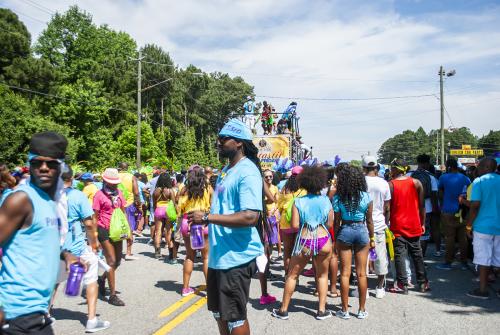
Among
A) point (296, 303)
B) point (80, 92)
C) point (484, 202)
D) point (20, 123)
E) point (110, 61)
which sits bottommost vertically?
point (296, 303)

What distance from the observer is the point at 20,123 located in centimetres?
2512

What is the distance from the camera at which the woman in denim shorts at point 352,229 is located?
5.54m

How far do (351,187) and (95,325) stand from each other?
11.4 ft

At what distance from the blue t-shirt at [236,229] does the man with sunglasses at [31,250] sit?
1.17m

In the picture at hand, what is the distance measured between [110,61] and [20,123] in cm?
2287

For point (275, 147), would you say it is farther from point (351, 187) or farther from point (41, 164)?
point (41, 164)

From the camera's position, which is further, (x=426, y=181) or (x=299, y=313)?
(x=426, y=181)

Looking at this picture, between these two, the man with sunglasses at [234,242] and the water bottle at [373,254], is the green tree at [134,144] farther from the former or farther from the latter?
the man with sunglasses at [234,242]

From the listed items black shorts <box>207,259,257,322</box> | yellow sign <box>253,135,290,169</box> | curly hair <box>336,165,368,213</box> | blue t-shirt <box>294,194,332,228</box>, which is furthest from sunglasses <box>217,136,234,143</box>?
yellow sign <box>253,135,290,169</box>

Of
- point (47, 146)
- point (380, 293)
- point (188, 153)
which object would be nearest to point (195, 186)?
point (380, 293)

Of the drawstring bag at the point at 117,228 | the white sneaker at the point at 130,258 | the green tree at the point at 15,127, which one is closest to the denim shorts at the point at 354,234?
the drawstring bag at the point at 117,228

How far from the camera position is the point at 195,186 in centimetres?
675

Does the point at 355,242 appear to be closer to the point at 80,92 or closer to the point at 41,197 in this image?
the point at 41,197

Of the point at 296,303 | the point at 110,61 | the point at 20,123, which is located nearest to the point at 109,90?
the point at 110,61
